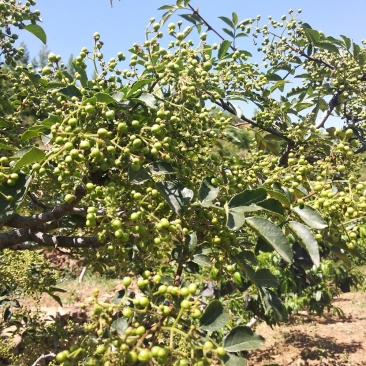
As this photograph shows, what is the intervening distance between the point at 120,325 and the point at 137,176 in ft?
1.57

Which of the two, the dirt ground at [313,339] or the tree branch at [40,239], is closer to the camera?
the tree branch at [40,239]

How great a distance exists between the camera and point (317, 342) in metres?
7.50

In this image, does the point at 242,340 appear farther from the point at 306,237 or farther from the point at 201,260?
the point at 306,237

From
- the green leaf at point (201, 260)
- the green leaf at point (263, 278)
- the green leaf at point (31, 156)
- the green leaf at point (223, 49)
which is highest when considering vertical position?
the green leaf at point (223, 49)

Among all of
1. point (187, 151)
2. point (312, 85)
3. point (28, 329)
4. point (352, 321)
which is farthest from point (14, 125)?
point (352, 321)

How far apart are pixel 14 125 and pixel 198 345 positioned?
5.64 ft

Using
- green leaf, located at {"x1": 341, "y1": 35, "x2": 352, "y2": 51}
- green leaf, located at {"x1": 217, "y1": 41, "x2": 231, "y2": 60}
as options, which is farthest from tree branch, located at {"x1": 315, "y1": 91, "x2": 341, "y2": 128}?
green leaf, located at {"x1": 217, "y1": 41, "x2": 231, "y2": 60}

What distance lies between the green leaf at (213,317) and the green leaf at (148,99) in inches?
27.4

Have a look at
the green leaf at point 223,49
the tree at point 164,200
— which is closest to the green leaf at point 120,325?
the tree at point 164,200

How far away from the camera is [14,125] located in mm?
2199

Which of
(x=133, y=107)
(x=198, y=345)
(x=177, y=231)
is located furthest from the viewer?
(x=133, y=107)

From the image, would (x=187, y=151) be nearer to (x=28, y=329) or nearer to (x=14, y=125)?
(x=14, y=125)

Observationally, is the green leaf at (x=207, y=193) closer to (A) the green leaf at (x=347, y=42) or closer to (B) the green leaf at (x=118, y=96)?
(B) the green leaf at (x=118, y=96)

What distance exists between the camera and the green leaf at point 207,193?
1330 millimetres
